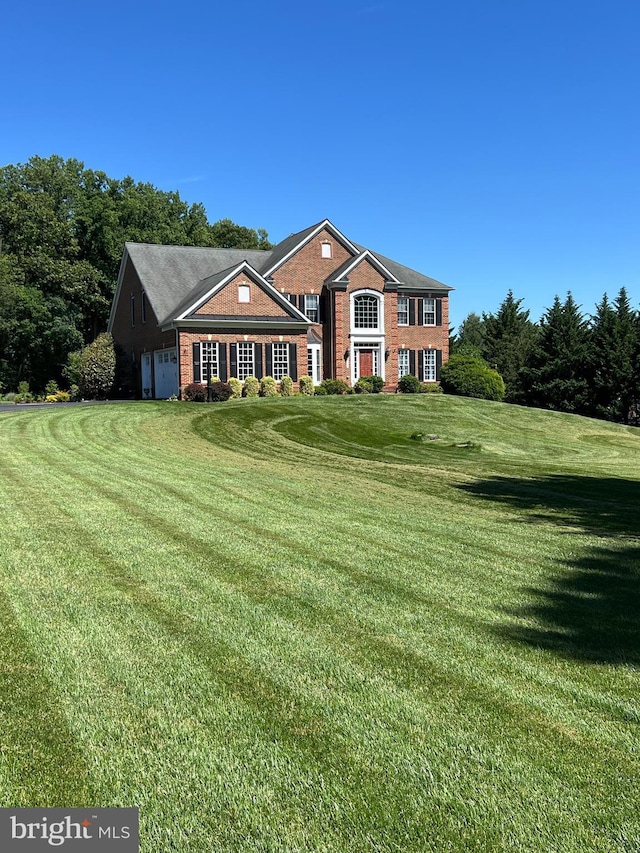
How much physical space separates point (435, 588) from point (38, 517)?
525 centimetres

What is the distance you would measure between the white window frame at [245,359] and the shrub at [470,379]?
488 inches

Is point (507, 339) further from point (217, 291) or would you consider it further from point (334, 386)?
point (217, 291)

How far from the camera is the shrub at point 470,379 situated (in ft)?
132

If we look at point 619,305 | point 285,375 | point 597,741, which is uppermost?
point 619,305

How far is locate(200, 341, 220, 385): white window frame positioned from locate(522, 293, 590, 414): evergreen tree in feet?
68.4

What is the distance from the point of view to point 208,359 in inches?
1323

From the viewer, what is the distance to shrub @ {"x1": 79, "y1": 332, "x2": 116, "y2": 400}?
1483 inches

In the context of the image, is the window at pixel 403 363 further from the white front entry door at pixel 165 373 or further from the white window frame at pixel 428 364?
the white front entry door at pixel 165 373

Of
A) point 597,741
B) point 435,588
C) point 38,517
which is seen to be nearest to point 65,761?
point 597,741

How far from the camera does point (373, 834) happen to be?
304 centimetres

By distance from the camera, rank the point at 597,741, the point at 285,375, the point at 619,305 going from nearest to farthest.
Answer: the point at 597,741 → the point at 285,375 → the point at 619,305

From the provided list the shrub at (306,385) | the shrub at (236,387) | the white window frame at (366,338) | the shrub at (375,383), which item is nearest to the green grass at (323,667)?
the shrub at (236,387)

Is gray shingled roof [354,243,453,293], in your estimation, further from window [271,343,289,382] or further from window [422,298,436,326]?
window [271,343,289,382]

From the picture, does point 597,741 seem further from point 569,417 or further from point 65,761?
point 569,417
